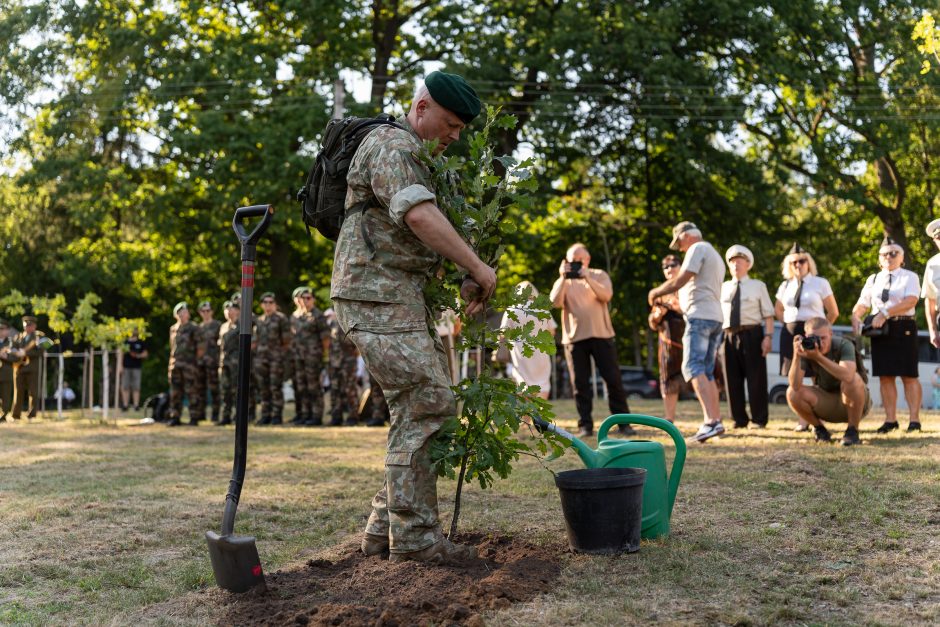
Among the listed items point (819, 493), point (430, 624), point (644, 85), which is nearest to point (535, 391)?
point (430, 624)

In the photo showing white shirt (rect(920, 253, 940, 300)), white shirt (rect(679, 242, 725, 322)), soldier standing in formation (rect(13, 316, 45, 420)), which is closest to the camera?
white shirt (rect(920, 253, 940, 300))

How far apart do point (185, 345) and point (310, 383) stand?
2542 millimetres

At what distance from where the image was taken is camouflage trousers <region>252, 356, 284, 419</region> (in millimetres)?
15875

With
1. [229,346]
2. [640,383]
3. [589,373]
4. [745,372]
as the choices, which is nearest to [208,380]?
[229,346]

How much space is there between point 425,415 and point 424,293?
595 mm

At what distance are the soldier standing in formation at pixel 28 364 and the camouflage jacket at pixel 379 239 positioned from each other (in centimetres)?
1577

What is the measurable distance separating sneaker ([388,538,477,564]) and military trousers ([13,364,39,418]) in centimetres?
1645

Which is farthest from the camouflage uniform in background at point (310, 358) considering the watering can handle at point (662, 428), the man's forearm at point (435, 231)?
the man's forearm at point (435, 231)

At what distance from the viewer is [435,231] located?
4062 millimetres

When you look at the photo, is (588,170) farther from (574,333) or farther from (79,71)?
(574,333)

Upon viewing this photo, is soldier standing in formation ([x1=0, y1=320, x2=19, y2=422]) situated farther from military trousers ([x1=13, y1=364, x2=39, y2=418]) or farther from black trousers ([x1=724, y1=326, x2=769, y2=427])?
black trousers ([x1=724, y1=326, x2=769, y2=427])

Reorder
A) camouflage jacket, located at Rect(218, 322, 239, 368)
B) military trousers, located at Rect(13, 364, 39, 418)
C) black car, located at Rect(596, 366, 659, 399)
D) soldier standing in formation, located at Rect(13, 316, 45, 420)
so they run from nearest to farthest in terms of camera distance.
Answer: camouflage jacket, located at Rect(218, 322, 239, 368) → soldier standing in formation, located at Rect(13, 316, 45, 420) → military trousers, located at Rect(13, 364, 39, 418) → black car, located at Rect(596, 366, 659, 399)

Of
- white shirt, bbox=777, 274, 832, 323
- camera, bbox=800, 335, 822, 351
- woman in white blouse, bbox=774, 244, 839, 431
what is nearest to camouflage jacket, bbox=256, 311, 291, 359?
woman in white blouse, bbox=774, 244, 839, 431

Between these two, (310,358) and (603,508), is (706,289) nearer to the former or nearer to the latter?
(603,508)
